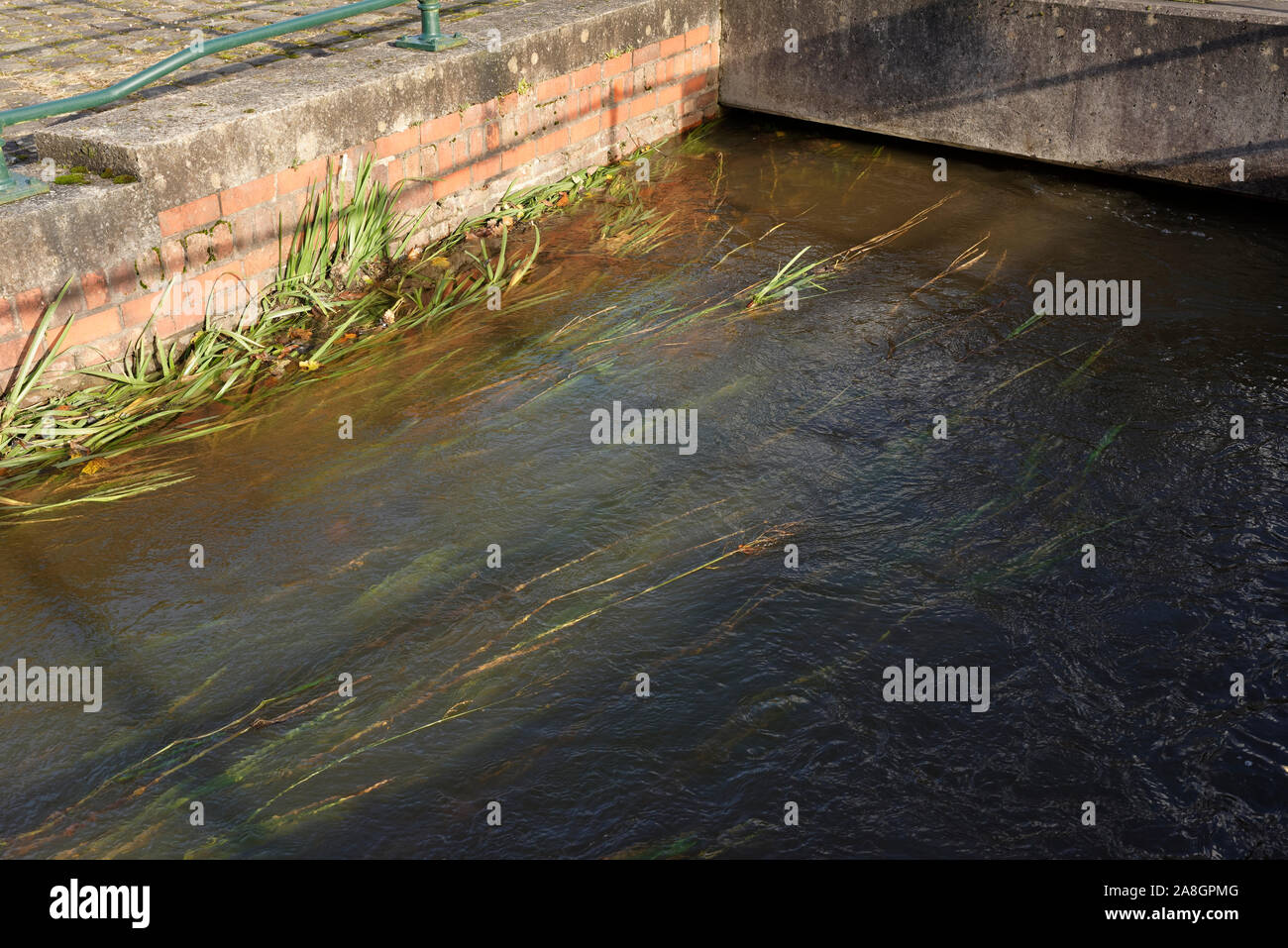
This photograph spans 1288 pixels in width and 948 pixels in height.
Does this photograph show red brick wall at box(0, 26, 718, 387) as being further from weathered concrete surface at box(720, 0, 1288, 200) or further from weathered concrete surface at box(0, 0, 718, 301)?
weathered concrete surface at box(720, 0, 1288, 200)

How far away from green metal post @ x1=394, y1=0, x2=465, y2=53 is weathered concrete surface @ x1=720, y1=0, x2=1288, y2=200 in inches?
84.9

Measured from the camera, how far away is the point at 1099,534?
3516 mm

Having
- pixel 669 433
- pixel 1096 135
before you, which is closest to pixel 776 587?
pixel 669 433

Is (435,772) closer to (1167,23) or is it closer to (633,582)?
(633,582)

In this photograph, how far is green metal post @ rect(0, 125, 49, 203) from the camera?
12.5ft

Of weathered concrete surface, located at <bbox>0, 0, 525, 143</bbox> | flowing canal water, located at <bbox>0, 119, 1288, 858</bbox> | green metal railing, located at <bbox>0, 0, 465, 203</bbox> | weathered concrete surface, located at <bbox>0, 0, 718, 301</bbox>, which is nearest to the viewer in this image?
flowing canal water, located at <bbox>0, 119, 1288, 858</bbox>

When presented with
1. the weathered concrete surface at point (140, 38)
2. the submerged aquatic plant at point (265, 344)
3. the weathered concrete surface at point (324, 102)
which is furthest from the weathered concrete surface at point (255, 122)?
the weathered concrete surface at point (140, 38)

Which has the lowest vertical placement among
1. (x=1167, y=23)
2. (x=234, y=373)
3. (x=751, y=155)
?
(x=234, y=373)

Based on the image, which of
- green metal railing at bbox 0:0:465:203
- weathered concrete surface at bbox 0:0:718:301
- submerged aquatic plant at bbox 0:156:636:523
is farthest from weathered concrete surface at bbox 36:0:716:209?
submerged aquatic plant at bbox 0:156:636:523

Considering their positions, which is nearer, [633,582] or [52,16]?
[633,582]

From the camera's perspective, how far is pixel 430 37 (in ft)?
17.5

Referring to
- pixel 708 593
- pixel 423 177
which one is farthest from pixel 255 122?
pixel 708 593

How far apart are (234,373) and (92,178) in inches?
31.7
